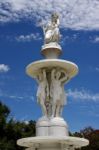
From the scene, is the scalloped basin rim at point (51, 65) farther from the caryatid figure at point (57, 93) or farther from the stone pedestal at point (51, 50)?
the stone pedestal at point (51, 50)

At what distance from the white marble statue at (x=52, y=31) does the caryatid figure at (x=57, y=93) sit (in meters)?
1.31

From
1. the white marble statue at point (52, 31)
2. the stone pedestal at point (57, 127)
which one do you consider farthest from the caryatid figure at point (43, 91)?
the white marble statue at point (52, 31)

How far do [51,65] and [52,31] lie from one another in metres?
1.50

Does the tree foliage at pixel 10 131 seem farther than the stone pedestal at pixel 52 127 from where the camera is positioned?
Yes

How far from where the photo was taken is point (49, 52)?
14.4m

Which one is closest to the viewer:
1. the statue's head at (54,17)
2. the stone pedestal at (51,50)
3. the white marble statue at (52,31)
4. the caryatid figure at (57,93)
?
the caryatid figure at (57,93)

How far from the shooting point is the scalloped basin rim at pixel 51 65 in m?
13.8

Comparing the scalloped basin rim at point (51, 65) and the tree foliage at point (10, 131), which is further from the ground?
the tree foliage at point (10, 131)

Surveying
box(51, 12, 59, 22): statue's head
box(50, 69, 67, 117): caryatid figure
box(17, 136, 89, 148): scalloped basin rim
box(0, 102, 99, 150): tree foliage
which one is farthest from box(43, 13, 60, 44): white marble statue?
box(0, 102, 99, 150): tree foliage

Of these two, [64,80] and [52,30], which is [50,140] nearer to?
[64,80]

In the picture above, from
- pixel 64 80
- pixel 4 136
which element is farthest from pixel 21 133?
pixel 64 80

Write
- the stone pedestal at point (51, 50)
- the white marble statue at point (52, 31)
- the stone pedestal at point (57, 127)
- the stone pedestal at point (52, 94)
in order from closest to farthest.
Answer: the stone pedestal at point (52, 94)
the stone pedestal at point (57, 127)
the stone pedestal at point (51, 50)
the white marble statue at point (52, 31)

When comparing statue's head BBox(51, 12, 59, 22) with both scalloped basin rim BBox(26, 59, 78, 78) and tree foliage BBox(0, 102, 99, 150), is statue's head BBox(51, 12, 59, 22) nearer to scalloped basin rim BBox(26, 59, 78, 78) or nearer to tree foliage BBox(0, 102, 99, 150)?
scalloped basin rim BBox(26, 59, 78, 78)

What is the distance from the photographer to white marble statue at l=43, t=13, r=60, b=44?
14648 millimetres
